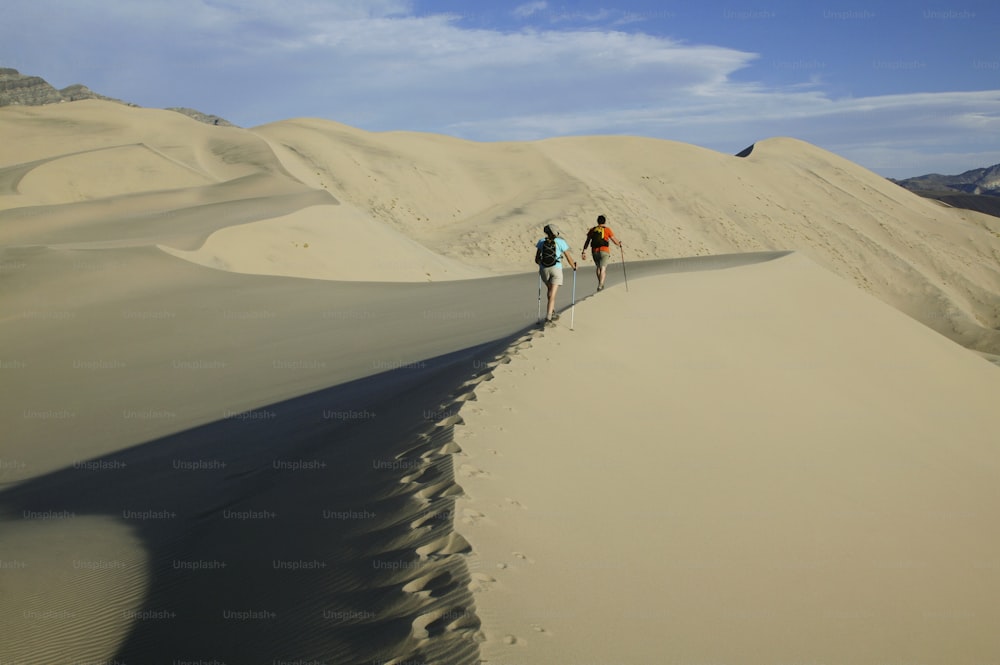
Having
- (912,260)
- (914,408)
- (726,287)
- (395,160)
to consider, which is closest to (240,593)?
(914,408)

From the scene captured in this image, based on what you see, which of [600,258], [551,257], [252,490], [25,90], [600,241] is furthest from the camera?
[25,90]

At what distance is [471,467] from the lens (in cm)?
543

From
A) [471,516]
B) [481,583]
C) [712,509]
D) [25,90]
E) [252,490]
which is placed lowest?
[712,509]

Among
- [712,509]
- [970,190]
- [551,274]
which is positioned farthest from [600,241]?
[970,190]

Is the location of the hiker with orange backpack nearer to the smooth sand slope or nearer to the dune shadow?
the smooth sand slope

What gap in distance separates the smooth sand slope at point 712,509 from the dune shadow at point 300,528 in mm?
258

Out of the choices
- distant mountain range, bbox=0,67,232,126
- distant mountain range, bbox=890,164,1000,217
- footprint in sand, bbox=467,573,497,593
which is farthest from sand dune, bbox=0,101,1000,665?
distant mountain range, bbox=890,164,1000,217

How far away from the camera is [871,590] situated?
496 cm

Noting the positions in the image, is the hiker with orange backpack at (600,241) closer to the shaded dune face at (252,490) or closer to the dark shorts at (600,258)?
the dark shorts at (600,258)

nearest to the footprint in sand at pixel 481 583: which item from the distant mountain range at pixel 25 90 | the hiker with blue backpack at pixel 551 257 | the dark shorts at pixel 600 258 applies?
the hiker with blue backpack at pixel 551 257

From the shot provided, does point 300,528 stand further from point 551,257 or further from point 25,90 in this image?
point 25,90

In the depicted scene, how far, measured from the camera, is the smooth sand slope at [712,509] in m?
3.99

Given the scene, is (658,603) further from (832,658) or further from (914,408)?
(914,408)

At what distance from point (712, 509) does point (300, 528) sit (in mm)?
2999
